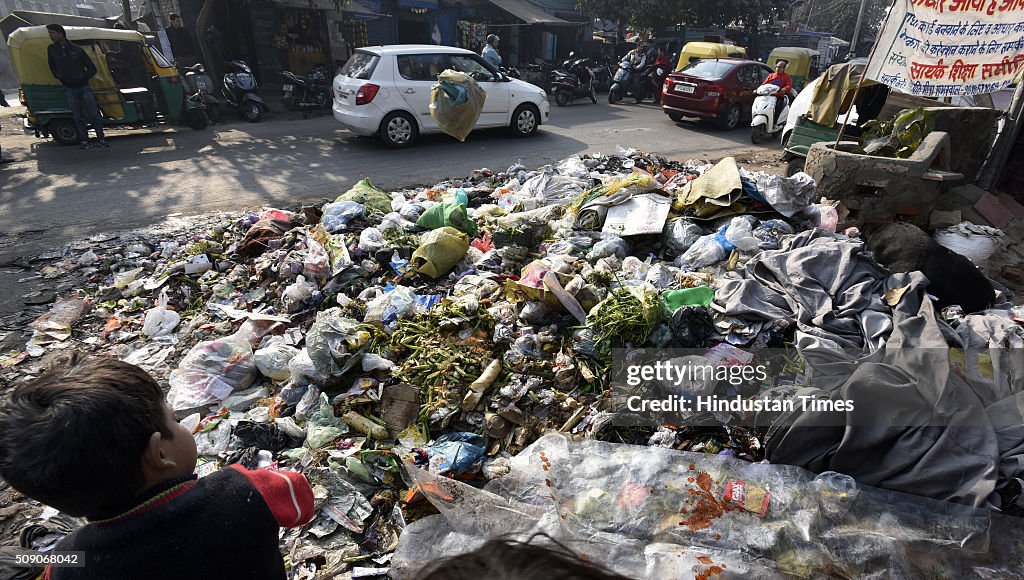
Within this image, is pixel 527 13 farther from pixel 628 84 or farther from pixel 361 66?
pixel 361 66

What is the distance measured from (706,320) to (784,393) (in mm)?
629

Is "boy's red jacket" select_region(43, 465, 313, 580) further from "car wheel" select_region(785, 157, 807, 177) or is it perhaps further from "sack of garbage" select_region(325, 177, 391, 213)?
"car wheel" select_region(785, 157, 807, 177)

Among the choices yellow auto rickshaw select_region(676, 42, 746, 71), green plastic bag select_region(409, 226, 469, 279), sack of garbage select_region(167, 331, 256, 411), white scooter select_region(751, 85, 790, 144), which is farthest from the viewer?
yellow auto rickshaw select_region(676, 42, 746, 71)

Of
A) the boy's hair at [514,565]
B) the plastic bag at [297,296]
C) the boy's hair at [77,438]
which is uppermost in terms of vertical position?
the boy's hair at [514,565]

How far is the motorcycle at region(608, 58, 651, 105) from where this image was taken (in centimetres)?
1524

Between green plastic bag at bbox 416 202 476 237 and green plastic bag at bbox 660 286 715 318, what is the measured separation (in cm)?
209

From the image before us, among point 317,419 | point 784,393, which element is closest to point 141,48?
point 317,419

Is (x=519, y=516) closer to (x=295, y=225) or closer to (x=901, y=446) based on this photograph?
(x=901, y=446)

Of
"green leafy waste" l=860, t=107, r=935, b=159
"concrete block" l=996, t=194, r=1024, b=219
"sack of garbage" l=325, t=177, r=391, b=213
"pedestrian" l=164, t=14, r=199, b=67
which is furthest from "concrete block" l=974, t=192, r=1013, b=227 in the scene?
"pedestrian" l=164, t=14, r=199, b=67

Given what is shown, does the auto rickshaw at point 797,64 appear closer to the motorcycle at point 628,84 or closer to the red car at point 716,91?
the red car at point 716,91

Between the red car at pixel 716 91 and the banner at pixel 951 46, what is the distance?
241 inches

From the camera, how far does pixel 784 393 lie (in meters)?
2.88

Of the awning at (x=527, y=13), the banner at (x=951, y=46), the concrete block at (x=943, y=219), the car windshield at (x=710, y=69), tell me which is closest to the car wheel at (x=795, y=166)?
the banner at (x=951, y=46)

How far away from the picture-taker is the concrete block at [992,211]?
498 centimetres
